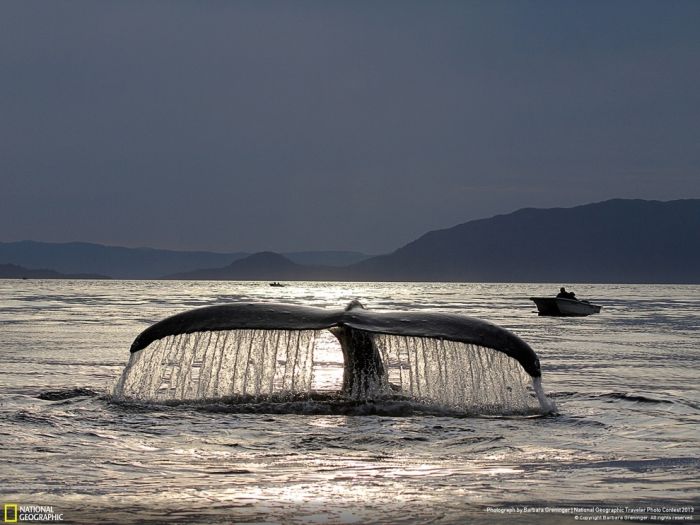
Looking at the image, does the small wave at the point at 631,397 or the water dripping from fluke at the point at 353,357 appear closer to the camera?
the water dripping from fluke at the point at 353,357

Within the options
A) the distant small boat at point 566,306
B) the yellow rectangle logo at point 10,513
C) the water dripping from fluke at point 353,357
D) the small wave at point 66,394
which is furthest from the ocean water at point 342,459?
the distant small boat at point 566,306

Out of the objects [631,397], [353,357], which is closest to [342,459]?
[353,357]

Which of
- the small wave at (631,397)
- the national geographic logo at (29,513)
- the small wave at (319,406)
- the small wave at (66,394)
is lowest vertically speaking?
the small wave at (631,397)

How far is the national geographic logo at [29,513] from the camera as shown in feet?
16.7

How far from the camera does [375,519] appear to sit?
5.14 metres

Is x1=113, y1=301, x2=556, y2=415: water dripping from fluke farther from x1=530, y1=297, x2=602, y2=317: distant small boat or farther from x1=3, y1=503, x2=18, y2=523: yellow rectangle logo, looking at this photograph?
x1=530, y1=297, x2=602, y2=317: distant small boat

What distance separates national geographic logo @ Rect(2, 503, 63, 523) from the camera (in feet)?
16.7

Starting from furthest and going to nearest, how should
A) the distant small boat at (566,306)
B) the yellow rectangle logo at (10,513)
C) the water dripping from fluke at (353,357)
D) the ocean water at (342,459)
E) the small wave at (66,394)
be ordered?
1. the distant small boat at (566,306)
2. the small wave at (66,394)
3. the water dripping from fluke at (353,357)
4. the ocean water at (342,459)
5. the yellow rectangle logo at (10,513)

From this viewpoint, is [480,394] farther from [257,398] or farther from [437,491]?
[437,491]

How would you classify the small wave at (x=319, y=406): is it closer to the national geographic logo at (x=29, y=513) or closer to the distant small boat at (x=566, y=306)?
the national geographic logo at (x=29, y=513)

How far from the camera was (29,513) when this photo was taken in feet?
17.2

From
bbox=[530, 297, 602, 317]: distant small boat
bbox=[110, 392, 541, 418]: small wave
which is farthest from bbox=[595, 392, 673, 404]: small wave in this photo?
Result: bbox=[530, 297, 602, 317]: distant small boat

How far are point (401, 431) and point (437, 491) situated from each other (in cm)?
268

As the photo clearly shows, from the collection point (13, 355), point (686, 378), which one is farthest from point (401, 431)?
point (13, 355)
